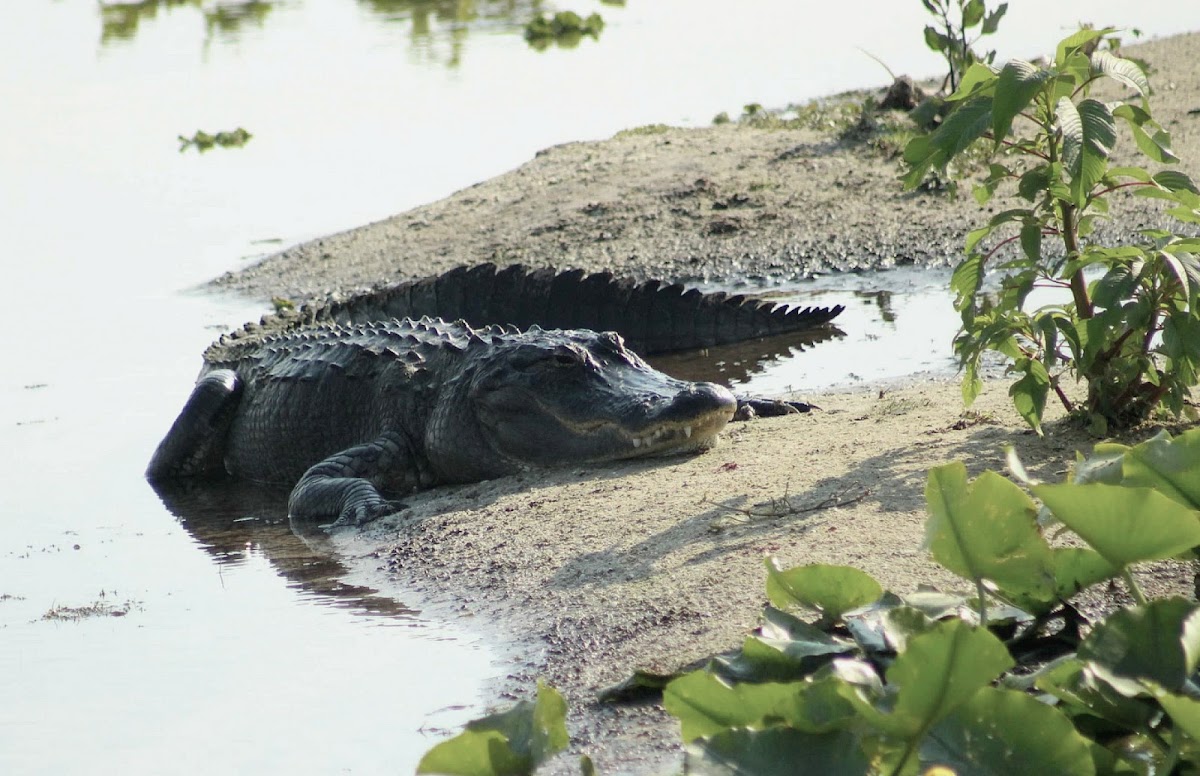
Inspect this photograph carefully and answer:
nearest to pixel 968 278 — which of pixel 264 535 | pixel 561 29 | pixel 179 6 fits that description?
pixel 264 535

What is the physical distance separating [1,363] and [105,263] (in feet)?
9.07

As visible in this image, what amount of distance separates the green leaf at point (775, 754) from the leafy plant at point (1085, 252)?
1999 millimetres

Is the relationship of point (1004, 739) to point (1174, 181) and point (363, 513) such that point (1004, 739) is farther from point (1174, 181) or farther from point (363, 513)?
point (363, 513)

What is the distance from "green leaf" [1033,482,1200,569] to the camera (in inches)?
92.9

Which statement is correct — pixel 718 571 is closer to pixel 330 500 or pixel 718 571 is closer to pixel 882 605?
pixel 882 605

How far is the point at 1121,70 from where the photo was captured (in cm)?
397

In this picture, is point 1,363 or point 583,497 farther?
point 1,363

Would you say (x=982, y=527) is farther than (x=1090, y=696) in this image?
Yes

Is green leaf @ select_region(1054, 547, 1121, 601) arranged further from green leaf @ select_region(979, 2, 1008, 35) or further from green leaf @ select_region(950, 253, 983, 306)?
green leaf @ select_region(979, 2, 1008, 35)

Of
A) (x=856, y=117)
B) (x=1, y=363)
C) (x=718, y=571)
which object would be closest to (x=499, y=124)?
(x=856, y=117)

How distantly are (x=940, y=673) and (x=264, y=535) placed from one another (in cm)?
394

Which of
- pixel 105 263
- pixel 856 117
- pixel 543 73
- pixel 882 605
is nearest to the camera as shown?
pixel 882 605

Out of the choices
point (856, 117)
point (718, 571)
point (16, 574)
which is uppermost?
point (856, 117)

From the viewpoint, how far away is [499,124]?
16109 mm
